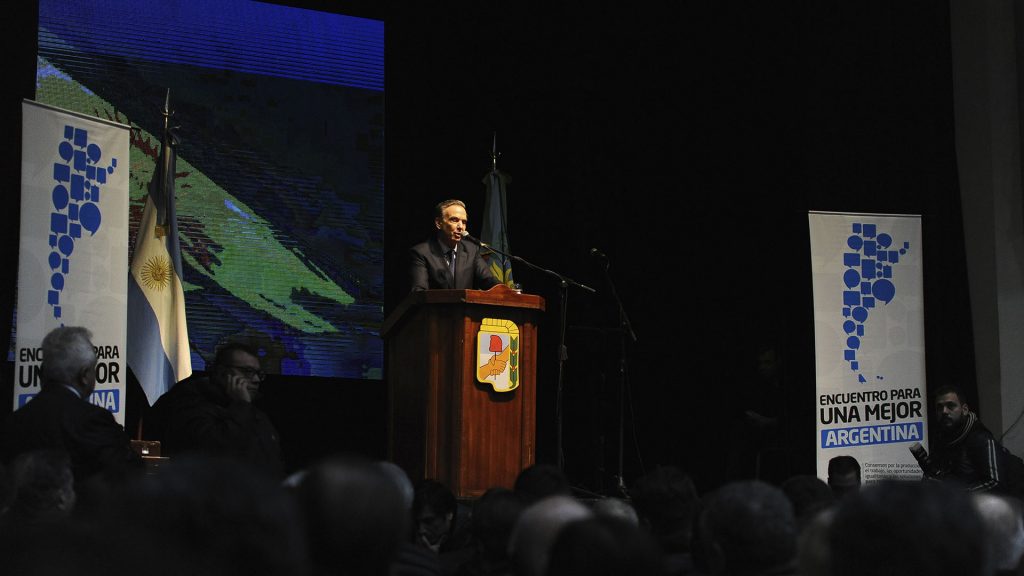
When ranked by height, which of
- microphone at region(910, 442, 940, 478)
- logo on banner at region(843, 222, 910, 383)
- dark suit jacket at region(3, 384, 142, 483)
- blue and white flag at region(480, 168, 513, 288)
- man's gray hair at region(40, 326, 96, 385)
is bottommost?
microphone at region(910, 442, 940, 478)

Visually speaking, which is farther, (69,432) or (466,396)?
(466,396)

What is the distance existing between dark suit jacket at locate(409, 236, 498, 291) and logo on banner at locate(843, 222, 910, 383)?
2.13 metres

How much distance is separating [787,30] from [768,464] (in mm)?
2832

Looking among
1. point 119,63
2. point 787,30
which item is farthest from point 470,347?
point 119,63

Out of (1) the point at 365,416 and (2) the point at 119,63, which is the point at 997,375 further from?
(2) the point at 119,63

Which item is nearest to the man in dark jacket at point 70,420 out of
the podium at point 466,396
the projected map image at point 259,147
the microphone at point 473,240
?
the podium at point 466,396

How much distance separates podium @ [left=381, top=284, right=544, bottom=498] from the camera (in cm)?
616

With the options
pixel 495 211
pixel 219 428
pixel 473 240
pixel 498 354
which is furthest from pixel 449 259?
pixel 219 428

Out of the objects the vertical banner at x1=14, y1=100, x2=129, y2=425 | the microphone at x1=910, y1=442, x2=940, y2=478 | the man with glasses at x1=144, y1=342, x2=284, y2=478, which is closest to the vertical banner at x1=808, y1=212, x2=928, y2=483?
the microphone at x1=910, y1=442, x2=940, y2=478

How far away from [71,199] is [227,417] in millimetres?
1982

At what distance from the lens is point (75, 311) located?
566 cm

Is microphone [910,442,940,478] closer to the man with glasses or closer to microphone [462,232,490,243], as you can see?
microphone [462,232,490,243]

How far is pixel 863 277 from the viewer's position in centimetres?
720

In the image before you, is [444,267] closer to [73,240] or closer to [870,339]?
[73,240]
